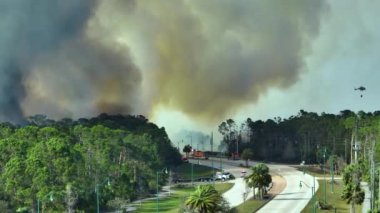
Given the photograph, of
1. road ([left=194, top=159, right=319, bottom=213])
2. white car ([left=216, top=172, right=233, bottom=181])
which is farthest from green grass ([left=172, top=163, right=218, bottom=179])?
road ([left=194, top=159, right=319, bottom=213])

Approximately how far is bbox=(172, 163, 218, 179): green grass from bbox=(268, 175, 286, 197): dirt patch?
66.0 feet

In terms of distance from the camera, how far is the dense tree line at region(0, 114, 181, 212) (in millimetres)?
77250

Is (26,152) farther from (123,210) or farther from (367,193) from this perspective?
(367,193)

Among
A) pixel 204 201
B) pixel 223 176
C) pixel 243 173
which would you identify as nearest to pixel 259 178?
pixel 223 176

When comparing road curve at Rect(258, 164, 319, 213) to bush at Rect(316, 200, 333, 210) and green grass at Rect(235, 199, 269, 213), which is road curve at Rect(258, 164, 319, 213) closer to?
green grass at Rect(235, 199, 269, 213)

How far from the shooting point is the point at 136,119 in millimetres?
184250

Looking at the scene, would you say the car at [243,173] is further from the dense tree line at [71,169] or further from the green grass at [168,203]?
the dense tree line at [71,169]

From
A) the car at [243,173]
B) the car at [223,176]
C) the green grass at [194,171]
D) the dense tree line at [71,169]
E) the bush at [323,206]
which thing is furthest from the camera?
the green grass at [194,171]

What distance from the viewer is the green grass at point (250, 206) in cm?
9250

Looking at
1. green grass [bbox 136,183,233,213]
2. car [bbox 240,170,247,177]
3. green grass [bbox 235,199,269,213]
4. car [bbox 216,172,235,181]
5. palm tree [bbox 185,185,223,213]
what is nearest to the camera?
palm tree [bbox 185,185,223,213]

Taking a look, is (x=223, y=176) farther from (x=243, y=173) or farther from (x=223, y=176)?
(x=243, y=173)

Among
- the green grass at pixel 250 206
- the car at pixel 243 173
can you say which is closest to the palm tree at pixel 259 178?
the green grass at pixel 250 206

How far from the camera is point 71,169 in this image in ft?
261

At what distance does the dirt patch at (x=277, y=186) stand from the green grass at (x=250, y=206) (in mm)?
9024
